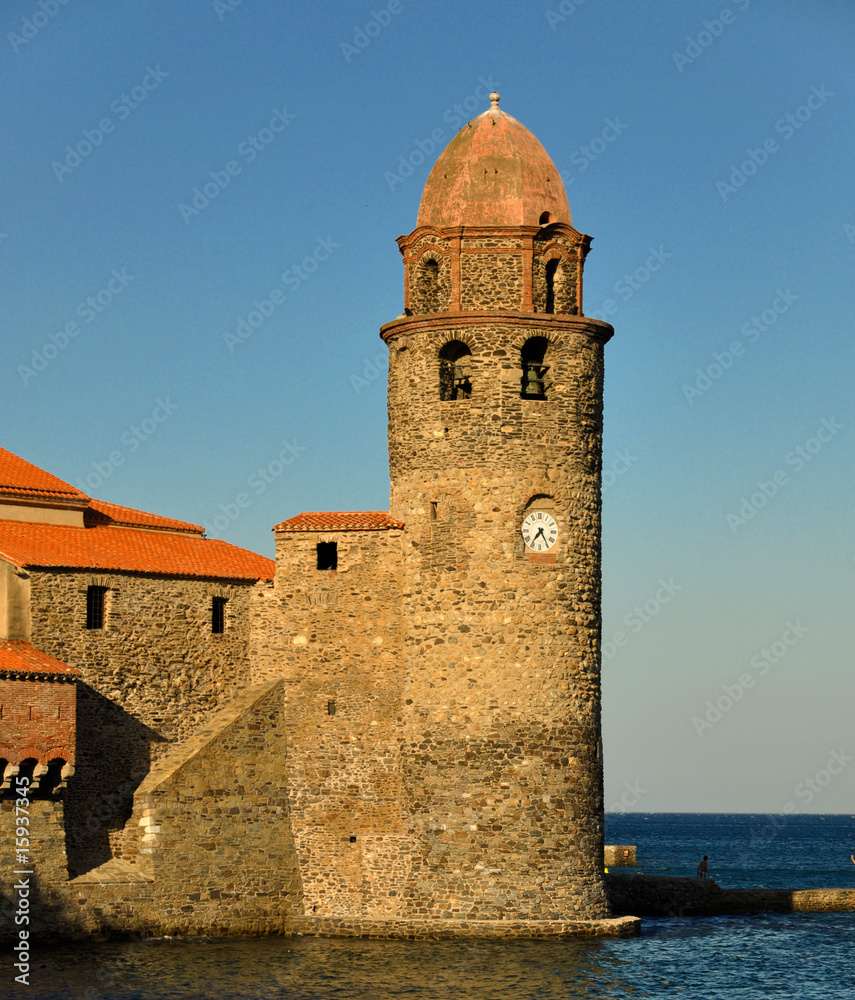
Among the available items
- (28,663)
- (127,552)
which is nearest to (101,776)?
(28,663)

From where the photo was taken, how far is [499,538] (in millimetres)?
31516

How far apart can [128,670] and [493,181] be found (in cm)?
1261

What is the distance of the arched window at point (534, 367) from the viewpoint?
3225 centimetres

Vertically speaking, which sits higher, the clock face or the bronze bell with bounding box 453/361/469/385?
the bronze bell with bounding box 453/361/469/385

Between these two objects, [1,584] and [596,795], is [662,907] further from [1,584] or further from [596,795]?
[1,584]

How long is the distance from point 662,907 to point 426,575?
1420cm

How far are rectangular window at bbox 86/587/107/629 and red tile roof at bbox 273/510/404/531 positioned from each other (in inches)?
155

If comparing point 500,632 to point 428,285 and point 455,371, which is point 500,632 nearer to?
point 455,371

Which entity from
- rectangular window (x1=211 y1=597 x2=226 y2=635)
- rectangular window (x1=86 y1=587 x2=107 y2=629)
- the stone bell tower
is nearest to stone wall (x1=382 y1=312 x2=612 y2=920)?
the stone bell tower

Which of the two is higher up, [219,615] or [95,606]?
[95,606]

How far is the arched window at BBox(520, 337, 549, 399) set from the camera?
1270 inches

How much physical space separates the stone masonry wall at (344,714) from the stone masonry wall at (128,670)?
4.26 ft

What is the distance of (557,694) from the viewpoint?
31.3m

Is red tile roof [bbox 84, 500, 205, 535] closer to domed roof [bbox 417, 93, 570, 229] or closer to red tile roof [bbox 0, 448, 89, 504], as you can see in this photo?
red tile roof [bbox 0, 448, 89, 504]
